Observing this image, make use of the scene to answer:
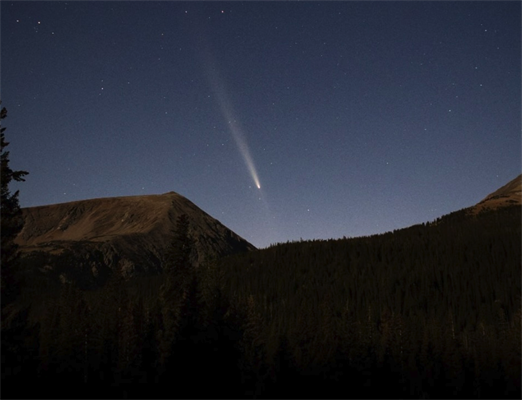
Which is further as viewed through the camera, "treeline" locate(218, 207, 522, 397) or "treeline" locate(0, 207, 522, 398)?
"treeline" locate(218, 207, 522, 397)

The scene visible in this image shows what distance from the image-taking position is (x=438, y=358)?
63469mm

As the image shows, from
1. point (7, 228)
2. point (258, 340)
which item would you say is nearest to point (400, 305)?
point (258, 340)

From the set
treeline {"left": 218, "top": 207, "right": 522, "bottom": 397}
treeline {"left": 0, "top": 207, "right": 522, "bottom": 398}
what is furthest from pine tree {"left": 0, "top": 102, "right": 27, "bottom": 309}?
treeline {"left": 218, "top": 207, "right": 522, "bottom": 397}

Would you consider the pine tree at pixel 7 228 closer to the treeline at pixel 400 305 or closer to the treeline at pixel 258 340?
the treeline at pixel 258 340

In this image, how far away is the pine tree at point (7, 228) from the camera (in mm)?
18422

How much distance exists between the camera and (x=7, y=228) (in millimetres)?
19016

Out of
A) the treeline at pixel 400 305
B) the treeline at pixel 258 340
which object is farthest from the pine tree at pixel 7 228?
the treeline at pixel 400 305

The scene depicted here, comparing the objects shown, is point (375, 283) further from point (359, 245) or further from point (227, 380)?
point (227, 380)

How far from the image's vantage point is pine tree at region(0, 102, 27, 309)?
18.4 m

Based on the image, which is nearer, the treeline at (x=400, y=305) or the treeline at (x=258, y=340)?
the treeline at (x=258, y=340)

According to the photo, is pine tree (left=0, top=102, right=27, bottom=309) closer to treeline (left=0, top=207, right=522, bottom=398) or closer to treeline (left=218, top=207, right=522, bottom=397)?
treeline (left=0, top=207, right=522, bottom=398)

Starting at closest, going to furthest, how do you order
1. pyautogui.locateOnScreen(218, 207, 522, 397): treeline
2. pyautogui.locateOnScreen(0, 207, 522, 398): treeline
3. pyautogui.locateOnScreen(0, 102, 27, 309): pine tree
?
pyautogui.locateOnScreen(0, 102, 27, 309): pine tree
pyautogui.locateOnScreen(0, 207, 522, 398): treeline
pyautogui.locateOnScreen(218, 207, 522, 397): treeline

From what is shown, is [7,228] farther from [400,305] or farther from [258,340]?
[400,305]

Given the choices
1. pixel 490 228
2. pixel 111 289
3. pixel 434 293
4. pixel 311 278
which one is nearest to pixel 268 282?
pixel 311 278
